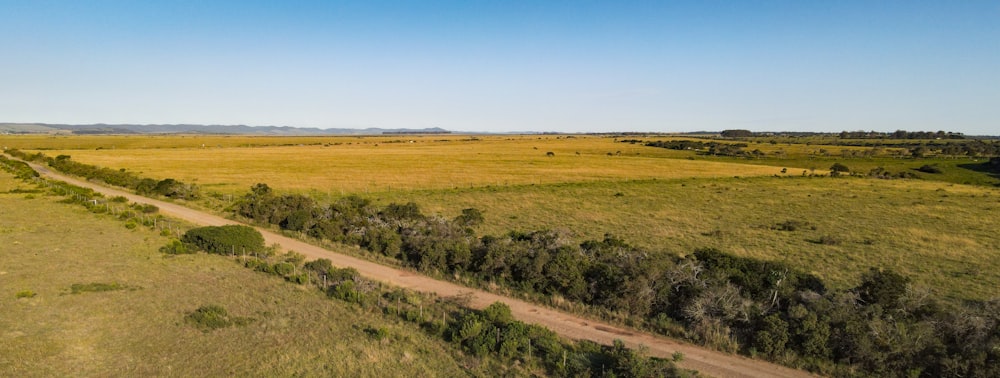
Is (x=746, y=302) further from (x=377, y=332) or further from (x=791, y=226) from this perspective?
(x=791, y=226)

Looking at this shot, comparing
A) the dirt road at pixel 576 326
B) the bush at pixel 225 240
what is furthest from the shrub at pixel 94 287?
the dirt road at pixel 576 326

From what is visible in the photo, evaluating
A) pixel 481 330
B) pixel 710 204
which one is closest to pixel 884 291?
pixel 481 330

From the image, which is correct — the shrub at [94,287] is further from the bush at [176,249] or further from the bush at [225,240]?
the bush at [225,240]

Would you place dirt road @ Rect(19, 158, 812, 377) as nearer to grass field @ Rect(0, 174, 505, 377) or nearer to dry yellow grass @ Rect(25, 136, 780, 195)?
grass field @ Rect(0, 174, 505, 377)

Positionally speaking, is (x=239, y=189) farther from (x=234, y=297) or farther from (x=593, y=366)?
(x=593, y=366)

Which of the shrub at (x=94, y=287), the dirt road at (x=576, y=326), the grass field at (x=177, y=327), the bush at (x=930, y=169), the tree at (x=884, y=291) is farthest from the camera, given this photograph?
the bush at (x=930, y=169)

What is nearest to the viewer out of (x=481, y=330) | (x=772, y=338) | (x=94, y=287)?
(x=772, y=338)

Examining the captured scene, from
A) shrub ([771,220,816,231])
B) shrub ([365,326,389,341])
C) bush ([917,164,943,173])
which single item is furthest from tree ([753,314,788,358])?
bush ([917,164,943,173])
